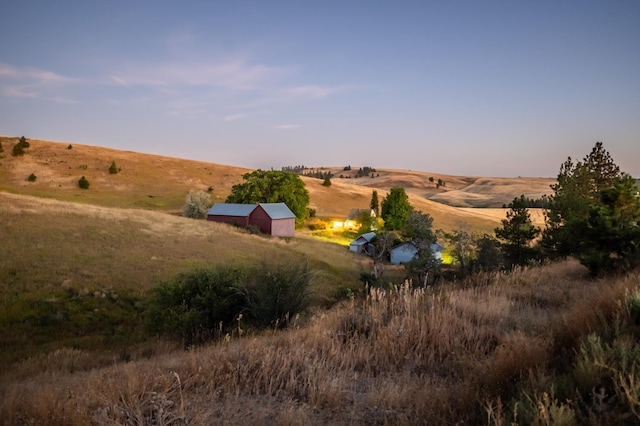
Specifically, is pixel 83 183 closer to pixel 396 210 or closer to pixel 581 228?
pixel 396 210

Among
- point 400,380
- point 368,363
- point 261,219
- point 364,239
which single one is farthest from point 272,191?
point 400,380

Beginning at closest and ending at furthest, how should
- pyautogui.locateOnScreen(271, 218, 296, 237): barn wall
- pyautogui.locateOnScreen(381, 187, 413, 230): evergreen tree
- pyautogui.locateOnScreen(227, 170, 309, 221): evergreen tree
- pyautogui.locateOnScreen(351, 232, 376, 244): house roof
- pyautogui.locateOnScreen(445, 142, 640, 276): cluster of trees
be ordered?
pyautogui.locateOnScreen(445, 142, 640, 276): cluster of trees
pyautogui.locateOnScreen(271, 218, 296, 237): barn wall
pyautogui.locateOnScreen(351, 232, 376, 244): house roof
pyautogui.locateOnScreen(227, 170, 309, 221): evergreen tree
pyautogui.locateOnScreen(381, 187, 413, 230): evergreen tree

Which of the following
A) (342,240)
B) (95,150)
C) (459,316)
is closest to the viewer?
(459,316)

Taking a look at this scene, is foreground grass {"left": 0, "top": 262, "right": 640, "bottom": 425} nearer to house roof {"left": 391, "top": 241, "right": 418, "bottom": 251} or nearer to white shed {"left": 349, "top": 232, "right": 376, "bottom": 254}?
house roof {"left": 391, "top": 241, "right": 418, "bottom": 251}

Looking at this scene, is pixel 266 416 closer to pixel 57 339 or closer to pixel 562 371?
pixel 562 371

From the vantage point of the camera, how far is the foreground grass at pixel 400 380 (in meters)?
3.01

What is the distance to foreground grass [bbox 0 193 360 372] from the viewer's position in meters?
14.6

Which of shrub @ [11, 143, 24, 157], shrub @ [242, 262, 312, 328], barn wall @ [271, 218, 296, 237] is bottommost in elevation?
barn wall @ [271, 218, 296, 237]

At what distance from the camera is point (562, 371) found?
3572mm

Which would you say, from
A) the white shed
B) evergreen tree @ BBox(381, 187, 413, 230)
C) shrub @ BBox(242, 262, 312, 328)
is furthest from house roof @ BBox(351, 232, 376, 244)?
shrub @ BBox(242, 262, 312, 328)

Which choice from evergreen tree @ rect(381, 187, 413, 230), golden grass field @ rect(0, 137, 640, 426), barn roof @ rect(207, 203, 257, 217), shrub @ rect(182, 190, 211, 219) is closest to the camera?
golden grass field @ rect(0, 137, 640, 426)

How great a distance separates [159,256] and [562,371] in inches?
1094

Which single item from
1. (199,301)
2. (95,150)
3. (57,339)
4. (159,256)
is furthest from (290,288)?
(95,150)

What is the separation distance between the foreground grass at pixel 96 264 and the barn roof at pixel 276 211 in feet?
23.2
